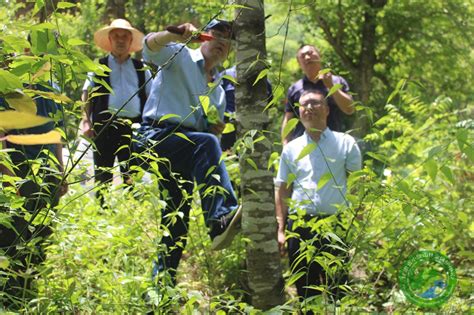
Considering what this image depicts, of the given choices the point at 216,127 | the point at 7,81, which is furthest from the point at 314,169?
the point at 7,81

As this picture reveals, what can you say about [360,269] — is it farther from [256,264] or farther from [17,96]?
[17,96]

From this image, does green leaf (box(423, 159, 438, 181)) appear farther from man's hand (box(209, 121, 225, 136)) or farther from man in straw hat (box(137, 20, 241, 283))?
man's hand (box(209, 121, 225, 136))

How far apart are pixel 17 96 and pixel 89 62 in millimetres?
842

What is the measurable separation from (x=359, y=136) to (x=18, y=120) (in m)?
9.64

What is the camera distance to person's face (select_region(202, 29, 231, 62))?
387 centimetres

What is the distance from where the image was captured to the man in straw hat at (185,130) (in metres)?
3.44

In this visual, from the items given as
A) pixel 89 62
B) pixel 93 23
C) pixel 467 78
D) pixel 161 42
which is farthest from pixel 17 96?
pixel 467 78

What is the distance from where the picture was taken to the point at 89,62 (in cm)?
195

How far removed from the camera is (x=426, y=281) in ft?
9.23

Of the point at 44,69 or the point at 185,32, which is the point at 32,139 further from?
the point at 185,32

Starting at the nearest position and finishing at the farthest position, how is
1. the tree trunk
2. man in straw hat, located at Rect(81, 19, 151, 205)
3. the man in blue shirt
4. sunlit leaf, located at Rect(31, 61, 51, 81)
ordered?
1. sunlit leaf, located at Rect(31, 61, 51, 81)
2. the tree trunk
3. the man in blue shirt
4. man in straw hat, located at Rect(81, 19, 151, 205)

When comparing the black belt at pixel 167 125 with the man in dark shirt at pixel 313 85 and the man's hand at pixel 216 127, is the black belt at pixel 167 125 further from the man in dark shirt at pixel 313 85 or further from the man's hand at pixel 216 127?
the man in dark shirt at pixel 313 85

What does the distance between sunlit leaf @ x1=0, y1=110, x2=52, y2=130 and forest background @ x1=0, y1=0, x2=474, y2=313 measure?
50 centimetres

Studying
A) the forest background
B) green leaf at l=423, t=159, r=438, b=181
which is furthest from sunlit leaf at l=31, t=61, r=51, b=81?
green leaf at l=423, t=159, r=438, b=181
